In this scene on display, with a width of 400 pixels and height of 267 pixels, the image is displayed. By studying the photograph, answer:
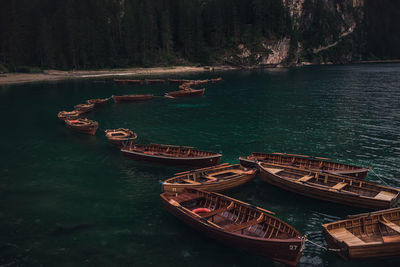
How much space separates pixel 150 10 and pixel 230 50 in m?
51.8

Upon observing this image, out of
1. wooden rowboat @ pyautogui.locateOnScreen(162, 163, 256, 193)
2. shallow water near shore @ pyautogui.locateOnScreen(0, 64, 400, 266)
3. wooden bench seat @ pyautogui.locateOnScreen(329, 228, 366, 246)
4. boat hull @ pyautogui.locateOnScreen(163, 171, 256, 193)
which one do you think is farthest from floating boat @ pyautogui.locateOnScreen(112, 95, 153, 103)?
wooden bench seat @ pyautogui.locateOnScreen(329, 228, 366, 246)

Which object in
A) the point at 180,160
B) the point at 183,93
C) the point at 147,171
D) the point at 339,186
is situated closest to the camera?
the point at 339,186

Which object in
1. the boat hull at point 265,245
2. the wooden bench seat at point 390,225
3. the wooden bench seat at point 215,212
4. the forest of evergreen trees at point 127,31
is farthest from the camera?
the forest of evergreen trees at point 127,31

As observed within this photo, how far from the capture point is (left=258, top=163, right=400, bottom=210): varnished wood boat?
23156 mm

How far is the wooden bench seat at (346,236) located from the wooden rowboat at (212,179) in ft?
33.0

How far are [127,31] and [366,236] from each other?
162912 millimetres

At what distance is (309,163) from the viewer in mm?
30547

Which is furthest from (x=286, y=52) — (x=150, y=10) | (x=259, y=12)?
(x=150, y=10)

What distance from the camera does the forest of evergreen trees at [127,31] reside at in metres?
147

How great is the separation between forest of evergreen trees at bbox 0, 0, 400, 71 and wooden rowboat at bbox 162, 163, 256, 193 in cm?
13659

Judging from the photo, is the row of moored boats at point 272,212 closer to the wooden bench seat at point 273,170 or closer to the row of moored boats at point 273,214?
the row of moored boats at point 273,214

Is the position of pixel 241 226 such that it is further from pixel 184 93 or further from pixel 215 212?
pixel 184 93

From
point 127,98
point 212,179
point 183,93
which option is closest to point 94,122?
point 212,179

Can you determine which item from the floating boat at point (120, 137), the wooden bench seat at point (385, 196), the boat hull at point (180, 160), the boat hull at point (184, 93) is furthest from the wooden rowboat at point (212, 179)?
the boat hull at point (184, 93)
